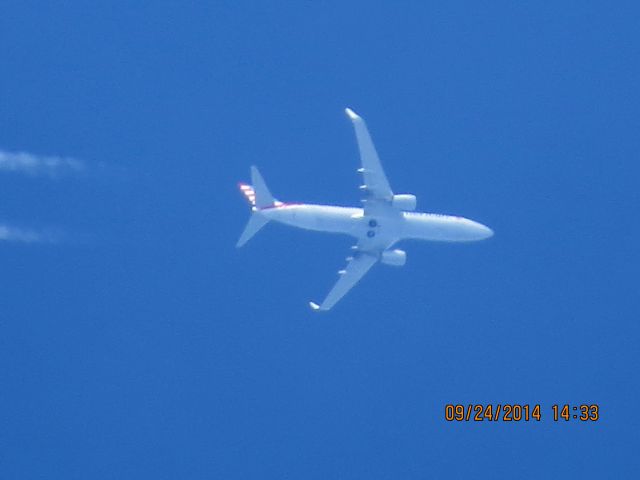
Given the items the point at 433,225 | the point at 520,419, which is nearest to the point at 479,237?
the point at 433,225

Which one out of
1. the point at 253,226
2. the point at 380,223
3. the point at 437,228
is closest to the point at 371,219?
the point at 380,223

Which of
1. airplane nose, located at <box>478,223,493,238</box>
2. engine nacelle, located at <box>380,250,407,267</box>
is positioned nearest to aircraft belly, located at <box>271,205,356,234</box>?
engine nacelle, located at <box>380,250,407,267</box>

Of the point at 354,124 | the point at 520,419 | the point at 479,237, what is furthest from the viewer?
the point at 520,419

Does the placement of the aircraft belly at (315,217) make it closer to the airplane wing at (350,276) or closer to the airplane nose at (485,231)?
the airplane wing at (350,276)

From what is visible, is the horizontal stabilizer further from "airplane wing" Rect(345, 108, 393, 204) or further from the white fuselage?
"airplane wing" Rect(345, 108, 393, 204)

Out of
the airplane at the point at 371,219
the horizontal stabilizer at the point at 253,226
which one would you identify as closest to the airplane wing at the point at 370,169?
the airplane at the point at 371,219

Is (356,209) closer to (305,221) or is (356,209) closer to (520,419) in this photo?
(305,221)

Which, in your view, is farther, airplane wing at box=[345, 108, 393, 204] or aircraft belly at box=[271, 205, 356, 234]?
aircraft belly at box=[271, 205, 356, 234]
